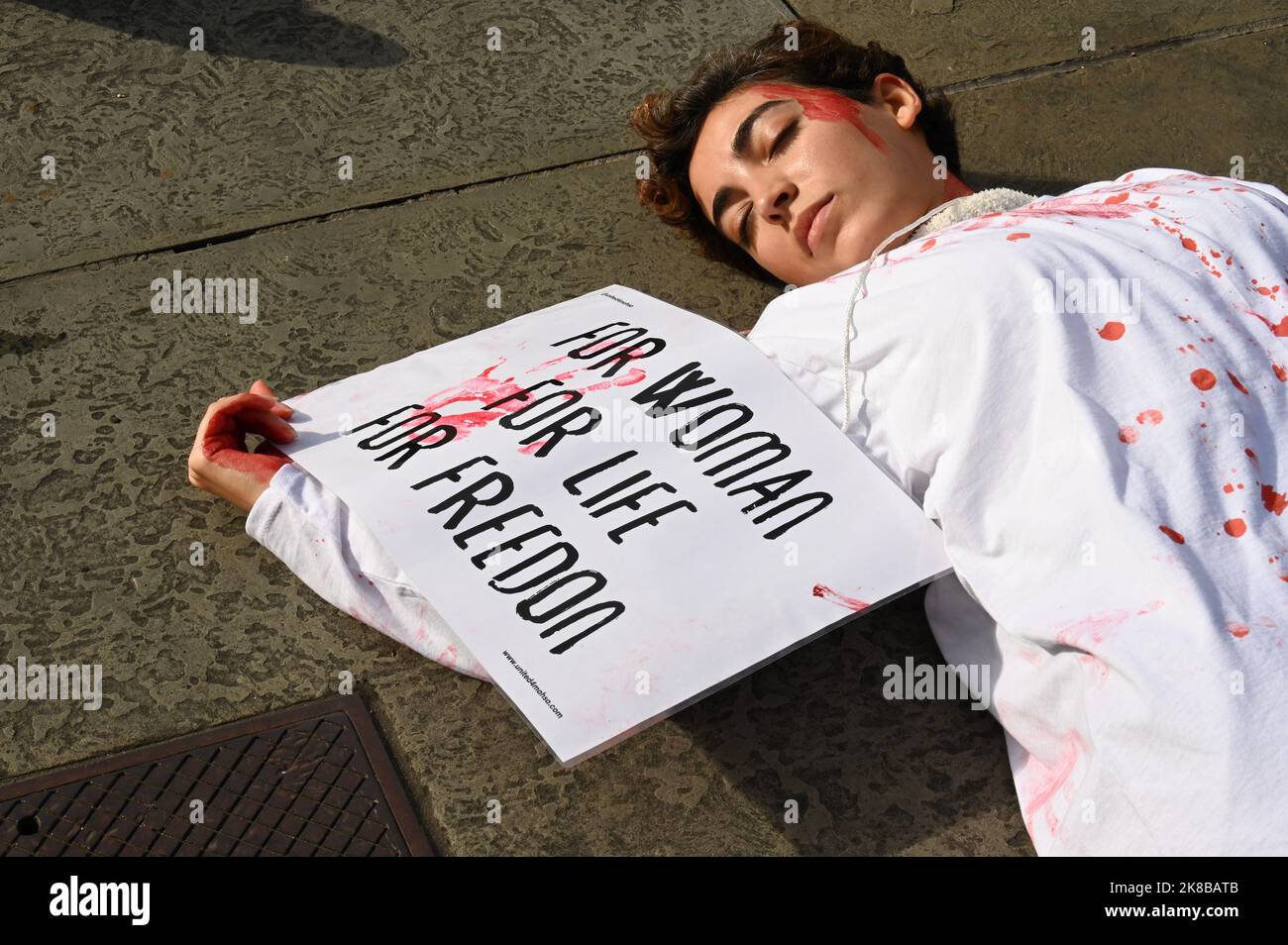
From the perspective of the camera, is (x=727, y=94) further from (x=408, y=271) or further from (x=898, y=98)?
(x=408, y=271)

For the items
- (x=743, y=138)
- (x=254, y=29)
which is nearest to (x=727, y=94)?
(x=743, y=138)

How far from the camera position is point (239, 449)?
218cm

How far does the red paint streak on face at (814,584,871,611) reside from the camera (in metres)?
1.85

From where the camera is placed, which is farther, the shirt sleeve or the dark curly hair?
the dark curly hair

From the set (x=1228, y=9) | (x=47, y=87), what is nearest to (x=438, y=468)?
(x=47, y=87)

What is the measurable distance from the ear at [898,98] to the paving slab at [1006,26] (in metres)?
0.63

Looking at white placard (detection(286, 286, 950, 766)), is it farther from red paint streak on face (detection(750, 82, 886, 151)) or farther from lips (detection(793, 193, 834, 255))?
red paint streak on face (detection(750, 82, 886, 151))

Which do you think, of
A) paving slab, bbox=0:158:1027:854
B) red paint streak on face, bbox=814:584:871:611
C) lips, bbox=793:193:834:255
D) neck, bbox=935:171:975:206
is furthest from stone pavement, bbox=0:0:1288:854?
neck, bbox=935:171:975:206

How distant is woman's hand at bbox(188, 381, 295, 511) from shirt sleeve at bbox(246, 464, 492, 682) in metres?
0.06

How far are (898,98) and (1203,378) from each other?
111cm

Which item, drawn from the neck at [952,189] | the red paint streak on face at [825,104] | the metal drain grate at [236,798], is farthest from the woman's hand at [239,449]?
the neck at [952,189]

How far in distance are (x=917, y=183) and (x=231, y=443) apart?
53.3 inches

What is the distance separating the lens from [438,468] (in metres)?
2.03

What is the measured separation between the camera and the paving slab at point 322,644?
6.05 ft
